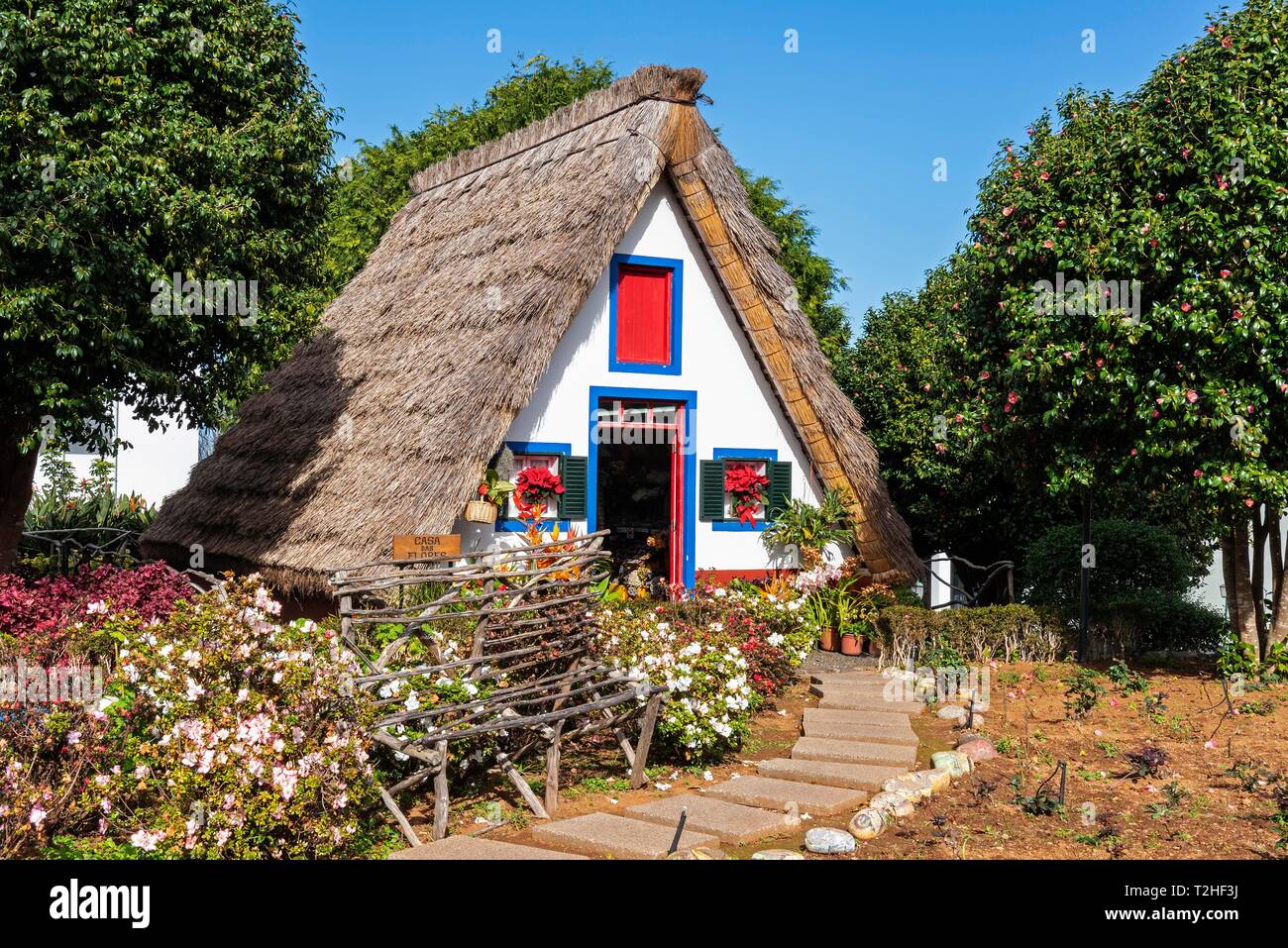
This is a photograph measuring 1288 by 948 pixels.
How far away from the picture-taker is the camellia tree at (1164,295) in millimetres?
10414

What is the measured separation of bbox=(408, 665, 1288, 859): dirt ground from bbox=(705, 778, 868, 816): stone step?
18cm

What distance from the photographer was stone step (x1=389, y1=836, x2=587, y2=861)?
20.2 ft

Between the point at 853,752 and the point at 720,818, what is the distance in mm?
2041

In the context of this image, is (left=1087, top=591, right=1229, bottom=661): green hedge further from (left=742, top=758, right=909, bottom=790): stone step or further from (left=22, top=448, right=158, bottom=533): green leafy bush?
(left=22, top=448, right=158, bottom=533): green leafy bush

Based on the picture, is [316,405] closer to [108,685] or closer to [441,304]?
[441,304]

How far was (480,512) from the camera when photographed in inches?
496

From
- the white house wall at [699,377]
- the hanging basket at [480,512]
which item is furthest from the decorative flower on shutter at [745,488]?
the hanging basket at [480,512]

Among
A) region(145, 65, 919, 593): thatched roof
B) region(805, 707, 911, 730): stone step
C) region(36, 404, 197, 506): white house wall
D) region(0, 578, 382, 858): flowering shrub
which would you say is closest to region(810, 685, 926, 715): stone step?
region(805, 707, 911, 730): stone step

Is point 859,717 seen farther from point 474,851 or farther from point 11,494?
point 11,494

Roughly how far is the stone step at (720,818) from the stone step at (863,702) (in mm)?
3404

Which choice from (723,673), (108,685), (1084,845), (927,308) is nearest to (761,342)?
(927,308)

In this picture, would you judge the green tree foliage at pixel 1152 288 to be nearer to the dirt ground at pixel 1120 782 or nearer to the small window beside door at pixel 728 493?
the dirt ground at pixel 1120 782

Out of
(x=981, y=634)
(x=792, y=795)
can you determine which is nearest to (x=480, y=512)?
(x=981, y=634)

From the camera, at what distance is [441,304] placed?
15.1 metres
